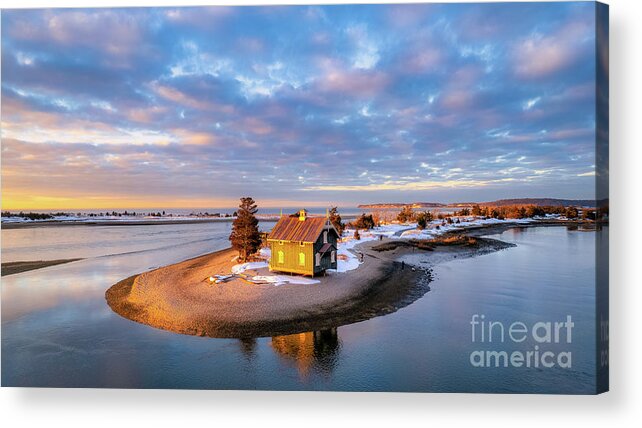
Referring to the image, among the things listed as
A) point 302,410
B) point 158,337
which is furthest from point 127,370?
point 302,410

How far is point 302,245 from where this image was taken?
17312mm

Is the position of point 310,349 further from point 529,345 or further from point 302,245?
point 302,245

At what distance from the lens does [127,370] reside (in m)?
9.10

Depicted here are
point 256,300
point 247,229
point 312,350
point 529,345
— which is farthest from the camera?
point 247,229

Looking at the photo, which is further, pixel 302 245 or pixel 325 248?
pixel 325 248

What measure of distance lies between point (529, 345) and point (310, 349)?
6553mm

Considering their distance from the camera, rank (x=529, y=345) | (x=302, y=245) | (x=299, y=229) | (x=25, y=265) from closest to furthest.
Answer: (x=529, y=345), (x=302, y=245), (x=299, y=229), (x=25, y=265)

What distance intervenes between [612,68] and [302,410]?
12.8 meters

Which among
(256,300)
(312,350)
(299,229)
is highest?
(299,229)

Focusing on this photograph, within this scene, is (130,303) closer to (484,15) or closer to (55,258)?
(55,258)

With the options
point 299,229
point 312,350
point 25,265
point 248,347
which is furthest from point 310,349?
point 25,265

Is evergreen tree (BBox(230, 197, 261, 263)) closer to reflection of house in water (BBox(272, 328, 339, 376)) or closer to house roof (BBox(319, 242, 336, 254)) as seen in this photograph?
house roof (BBox(319, 242, 336, 254))

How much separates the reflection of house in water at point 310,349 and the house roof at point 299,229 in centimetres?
661

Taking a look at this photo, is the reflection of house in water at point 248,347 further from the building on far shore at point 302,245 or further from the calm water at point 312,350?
the building on far shore at point 302,245
